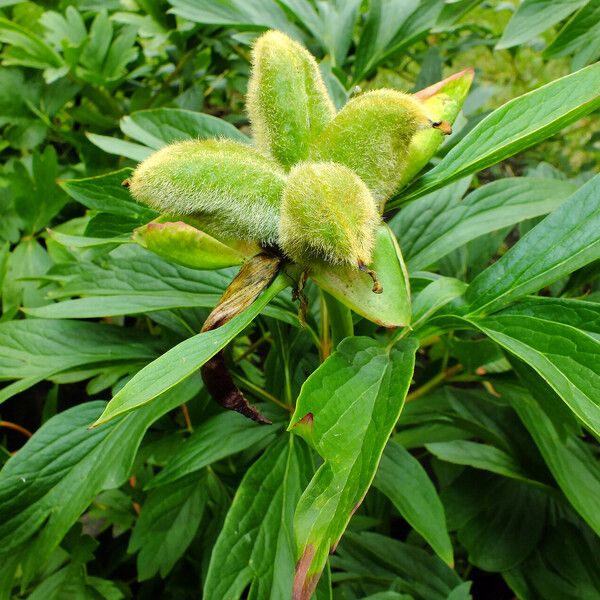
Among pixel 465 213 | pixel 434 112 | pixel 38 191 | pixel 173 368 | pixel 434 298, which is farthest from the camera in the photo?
pixel 38 191

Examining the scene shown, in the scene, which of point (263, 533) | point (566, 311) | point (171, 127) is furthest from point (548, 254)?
point (171, 127)

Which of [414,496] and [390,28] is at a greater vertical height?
[390,28]

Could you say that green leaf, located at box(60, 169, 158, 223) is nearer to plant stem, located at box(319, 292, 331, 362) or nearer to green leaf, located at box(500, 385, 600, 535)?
plant stem, located at box(319, 292, 331, 362)

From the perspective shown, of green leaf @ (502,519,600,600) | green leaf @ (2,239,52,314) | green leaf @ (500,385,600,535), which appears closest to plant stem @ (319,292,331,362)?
green leaf @ (500,385,600,535)

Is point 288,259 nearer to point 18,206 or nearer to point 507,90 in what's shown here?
point 18,206

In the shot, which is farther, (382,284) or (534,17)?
(534,17)

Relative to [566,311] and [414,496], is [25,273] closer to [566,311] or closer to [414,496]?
[414,496]

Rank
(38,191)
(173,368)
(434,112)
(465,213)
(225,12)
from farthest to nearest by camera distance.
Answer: (38,191)
(225,12)
(465,213)
(434,112)
(173,368)

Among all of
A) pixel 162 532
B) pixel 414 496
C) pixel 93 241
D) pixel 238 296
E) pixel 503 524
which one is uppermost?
pixel 238 296
